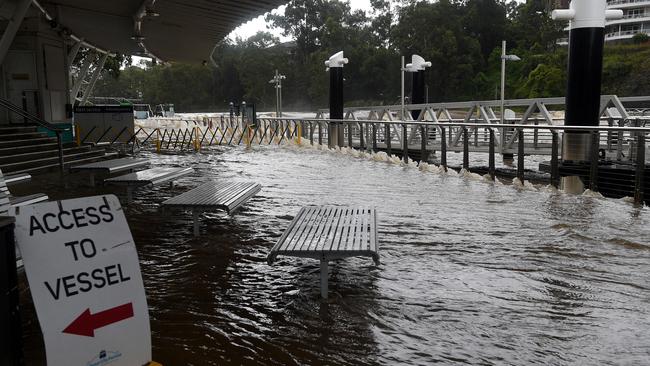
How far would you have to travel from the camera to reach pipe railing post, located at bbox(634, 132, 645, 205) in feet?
27.4

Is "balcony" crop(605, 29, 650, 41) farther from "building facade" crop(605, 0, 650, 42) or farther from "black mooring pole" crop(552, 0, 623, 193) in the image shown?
"black mooring pole" crop(552, 0, 623, 193)

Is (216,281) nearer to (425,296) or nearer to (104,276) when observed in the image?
(425,296)

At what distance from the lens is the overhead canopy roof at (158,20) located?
43.2 ft

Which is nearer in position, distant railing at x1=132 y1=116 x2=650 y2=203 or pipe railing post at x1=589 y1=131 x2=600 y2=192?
pipe railing post at x1=589 y1=131 x2=600 y2=192

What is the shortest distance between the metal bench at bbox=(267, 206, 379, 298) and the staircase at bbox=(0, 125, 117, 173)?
345 inches

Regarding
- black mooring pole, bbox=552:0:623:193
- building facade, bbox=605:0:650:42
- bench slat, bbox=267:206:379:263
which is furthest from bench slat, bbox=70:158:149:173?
building facade, bbox=605:0:650:42

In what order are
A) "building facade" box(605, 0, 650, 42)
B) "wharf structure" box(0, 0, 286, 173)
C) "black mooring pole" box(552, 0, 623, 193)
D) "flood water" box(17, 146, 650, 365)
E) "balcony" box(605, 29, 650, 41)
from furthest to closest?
"building facade" box(605, 0, 650, 42)
"balcony" box(605, 29, 650, 41)
"wharf structure" box(0, 0, 286, 173)
"black mooring pole" box(552, 0, 623, 193)
"flood water" box(17, 146, 650, 365)

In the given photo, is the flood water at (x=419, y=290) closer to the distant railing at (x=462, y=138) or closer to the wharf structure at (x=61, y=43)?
the distant railing at (x=462, y=138)

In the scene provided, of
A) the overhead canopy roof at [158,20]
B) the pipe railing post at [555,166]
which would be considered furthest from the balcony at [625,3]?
the pipe railing post at [555,166]

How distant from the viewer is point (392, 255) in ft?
18.8

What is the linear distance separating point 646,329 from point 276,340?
7.96ft

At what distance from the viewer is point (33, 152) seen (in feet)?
44.9

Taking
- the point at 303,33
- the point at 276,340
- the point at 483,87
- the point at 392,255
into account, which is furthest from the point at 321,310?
the point at 303,33

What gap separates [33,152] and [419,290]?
11.8 meters
